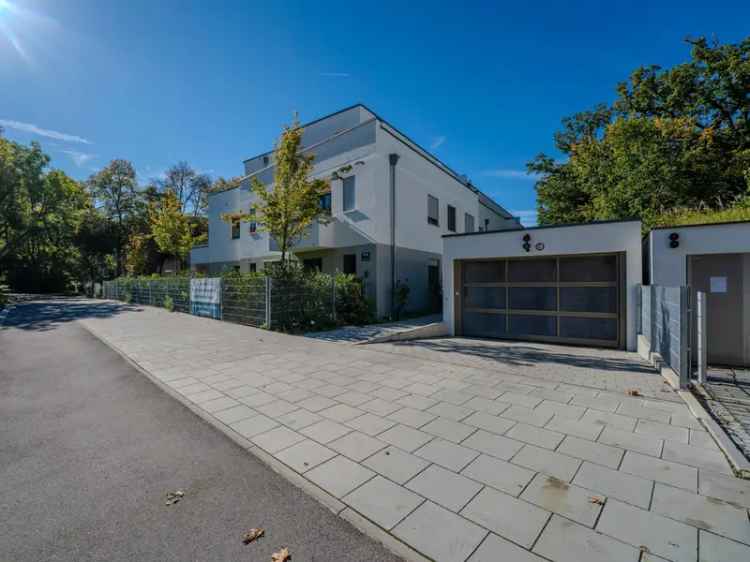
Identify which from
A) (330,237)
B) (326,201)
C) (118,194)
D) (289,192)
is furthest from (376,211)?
(118,194)

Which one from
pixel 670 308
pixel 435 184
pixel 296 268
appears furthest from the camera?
pixel 435 184

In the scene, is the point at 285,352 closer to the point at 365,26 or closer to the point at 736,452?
the point at 736,452

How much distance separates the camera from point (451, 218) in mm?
18141

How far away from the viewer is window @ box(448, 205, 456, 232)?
17.9m

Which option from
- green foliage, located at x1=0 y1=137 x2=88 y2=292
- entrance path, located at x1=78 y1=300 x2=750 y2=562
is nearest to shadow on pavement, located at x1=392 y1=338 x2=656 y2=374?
entrance path, located at x1=78 y1=300 x2=750 y2=562

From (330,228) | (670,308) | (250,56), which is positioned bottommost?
(670,308)

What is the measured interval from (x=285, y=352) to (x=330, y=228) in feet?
25.6

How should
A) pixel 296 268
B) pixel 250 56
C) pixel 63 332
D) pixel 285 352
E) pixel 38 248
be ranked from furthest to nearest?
pixel 38 248, pixel 296 268, pixel 63 332, pixel 250 56, pixel 285 352

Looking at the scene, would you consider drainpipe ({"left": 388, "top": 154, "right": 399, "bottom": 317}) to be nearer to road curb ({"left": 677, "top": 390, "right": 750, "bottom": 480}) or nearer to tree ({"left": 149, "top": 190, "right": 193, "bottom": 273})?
road curb ({"left": 677, "top": 390, "right": 750, "bottom": 480})

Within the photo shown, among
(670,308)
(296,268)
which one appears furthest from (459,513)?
(296,268)

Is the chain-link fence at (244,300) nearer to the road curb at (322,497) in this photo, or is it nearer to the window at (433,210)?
the road curb at (322,497)

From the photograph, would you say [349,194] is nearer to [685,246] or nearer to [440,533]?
[685,246]

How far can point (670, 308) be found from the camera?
5113mm

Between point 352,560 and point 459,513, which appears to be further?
point 459,513
